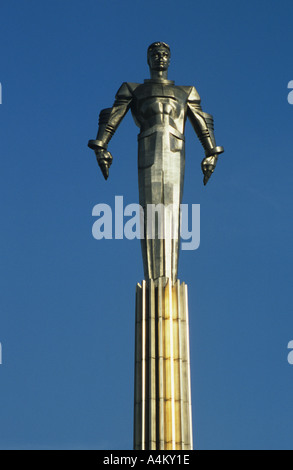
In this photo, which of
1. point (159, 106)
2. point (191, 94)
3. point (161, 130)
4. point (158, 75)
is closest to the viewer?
point (161, 130)

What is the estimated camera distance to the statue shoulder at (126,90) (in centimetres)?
3716

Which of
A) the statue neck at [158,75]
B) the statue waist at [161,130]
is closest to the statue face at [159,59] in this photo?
the statue neck at [158,75]

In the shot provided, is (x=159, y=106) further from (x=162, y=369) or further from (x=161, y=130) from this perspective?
(x=162, y=369)

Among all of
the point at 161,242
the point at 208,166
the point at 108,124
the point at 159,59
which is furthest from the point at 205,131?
the point at 161,242

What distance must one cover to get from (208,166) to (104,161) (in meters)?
3.64

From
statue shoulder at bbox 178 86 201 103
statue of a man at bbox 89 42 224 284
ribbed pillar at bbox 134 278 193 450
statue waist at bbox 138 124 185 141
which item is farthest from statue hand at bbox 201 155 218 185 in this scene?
ribbed pillar at bbox 134 278 193 450

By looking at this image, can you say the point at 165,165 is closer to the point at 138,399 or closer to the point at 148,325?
the point at 148,325

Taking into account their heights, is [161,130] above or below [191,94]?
below

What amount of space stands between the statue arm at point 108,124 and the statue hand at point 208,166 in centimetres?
325

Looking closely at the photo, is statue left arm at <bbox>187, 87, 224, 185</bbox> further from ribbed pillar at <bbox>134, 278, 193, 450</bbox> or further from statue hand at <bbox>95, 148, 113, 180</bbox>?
ribbed pillar at <bbox>134, 278, 193, 450</bbox>

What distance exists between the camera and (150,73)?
38031 millimetres

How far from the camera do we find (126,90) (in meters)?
37.2

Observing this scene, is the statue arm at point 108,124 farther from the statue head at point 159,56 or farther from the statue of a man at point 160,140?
the statue head at point 159,56
